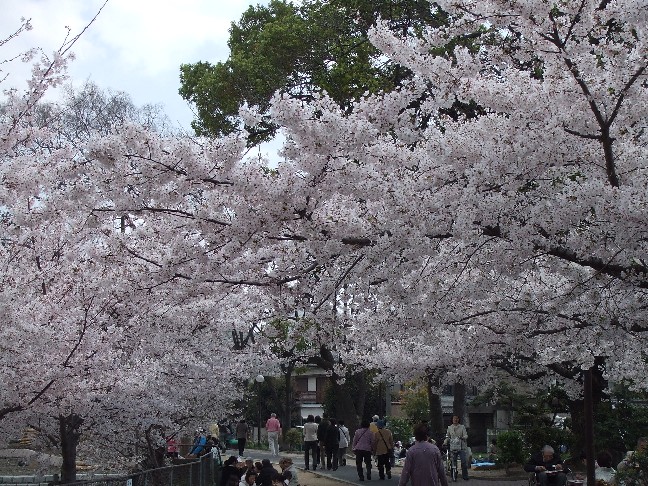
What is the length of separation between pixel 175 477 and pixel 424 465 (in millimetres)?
4653

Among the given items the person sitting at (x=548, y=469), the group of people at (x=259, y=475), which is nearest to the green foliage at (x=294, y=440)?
the group of people at (x=259, y=475)

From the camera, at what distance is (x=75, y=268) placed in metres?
12.3

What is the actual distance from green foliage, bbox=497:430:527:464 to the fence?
707 cm

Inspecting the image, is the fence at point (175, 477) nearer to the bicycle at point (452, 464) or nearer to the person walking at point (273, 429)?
the bicycle at point (452, 464)

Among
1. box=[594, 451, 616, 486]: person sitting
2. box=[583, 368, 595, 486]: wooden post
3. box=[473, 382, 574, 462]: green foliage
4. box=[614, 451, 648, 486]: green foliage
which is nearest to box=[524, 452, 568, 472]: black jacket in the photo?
box=[594, 451, 616, 486]: person sitting

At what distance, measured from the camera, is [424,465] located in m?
9.98

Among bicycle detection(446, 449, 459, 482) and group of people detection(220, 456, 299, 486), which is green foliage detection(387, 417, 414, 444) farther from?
group of people detection(220, 456, 299, 486)

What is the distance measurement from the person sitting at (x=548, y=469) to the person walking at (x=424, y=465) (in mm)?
2467

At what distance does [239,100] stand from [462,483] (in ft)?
36.9

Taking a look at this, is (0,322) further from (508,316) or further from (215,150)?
(508,316)

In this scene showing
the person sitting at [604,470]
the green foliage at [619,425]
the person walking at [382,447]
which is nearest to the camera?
the person sitting at [604,470]

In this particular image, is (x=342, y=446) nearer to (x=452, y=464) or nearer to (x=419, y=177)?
(x=452, y=464)

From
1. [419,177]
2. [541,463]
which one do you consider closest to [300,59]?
[541,463]

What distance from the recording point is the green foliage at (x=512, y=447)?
67.2ft
